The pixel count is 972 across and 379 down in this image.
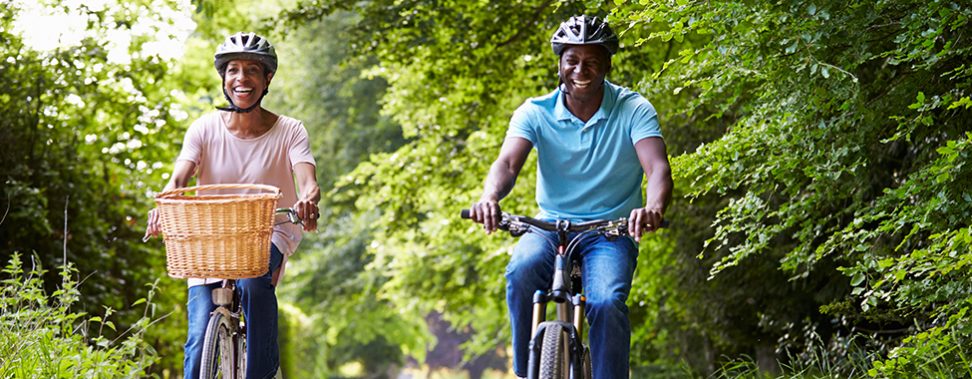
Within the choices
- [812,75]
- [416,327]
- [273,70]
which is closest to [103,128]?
[273,70]

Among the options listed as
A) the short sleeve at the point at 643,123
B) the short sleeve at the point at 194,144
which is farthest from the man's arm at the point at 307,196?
the short sleeve at the point at 643,123

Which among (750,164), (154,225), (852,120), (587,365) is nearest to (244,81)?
(154,225)

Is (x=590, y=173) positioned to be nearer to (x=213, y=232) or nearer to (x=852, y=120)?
(x=213, y=232)

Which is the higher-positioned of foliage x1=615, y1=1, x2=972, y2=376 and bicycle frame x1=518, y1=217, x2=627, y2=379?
foliage x1=615, y1=1, x2=972, y2=376

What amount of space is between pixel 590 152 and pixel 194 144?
1696mm

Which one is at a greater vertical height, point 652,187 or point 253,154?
point 253,154

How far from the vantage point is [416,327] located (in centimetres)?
3206

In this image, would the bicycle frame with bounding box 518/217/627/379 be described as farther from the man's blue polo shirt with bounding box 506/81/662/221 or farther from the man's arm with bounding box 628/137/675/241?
the man's blue polo shirt with bounding box 506/81/662/221

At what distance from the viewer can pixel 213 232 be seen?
474 cm

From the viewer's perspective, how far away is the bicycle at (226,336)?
503 cm

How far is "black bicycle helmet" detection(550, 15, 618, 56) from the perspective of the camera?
485cm

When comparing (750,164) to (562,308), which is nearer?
(562,308)

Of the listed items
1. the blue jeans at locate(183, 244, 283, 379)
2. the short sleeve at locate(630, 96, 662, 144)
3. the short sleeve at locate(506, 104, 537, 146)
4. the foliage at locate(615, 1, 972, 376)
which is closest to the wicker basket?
the blue jeans at locate(183, 244, 283, 379)

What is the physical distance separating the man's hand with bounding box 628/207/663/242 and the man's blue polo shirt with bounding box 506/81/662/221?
20.2 inches
